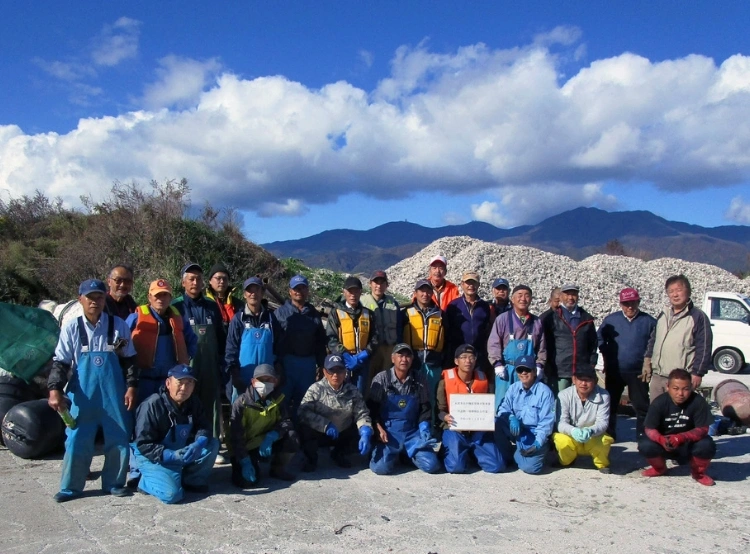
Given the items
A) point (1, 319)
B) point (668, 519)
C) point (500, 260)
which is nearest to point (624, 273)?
point (500, 260)

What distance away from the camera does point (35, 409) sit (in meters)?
6.12

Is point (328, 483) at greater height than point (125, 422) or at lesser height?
lesser

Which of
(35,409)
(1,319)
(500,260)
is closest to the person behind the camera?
(35,409)

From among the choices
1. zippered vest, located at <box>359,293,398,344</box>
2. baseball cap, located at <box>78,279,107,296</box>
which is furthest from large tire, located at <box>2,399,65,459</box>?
zippered vest, located at <box>359,293,398,344</box>

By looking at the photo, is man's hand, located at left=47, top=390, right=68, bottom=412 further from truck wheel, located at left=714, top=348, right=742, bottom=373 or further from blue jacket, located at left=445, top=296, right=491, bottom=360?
truck wheel, located at left=714, top=348, right=742, bottom=373

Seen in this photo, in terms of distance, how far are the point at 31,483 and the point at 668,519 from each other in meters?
5.24

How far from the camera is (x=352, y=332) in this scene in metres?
6.61

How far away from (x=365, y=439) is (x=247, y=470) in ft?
3.65

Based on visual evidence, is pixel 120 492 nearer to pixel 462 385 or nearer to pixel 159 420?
pixel 159 420

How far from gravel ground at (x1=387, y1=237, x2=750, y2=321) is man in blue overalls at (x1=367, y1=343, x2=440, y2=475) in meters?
11.2

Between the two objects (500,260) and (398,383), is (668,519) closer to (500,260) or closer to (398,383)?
(398,383)

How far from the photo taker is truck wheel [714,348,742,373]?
13591 millimetres

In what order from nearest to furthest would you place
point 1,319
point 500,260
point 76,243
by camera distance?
1. point 1,319
2. point 76,243
3. point 500,260

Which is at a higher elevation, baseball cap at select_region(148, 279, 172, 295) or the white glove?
baseball cap at select_region(148, 279, 172, 295)
